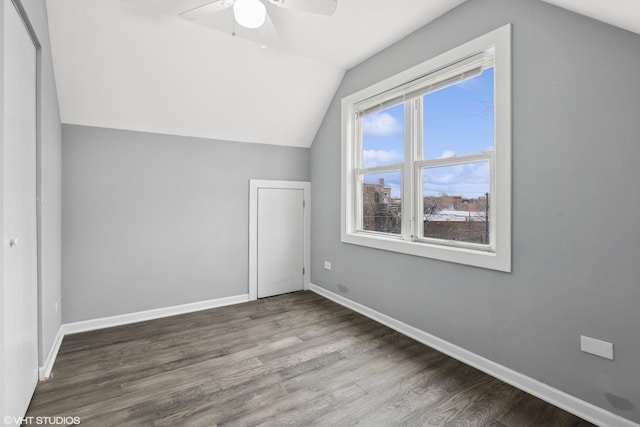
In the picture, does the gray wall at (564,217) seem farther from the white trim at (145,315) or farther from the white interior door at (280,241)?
the white trim at (145,315)

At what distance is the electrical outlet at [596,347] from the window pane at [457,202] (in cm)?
83

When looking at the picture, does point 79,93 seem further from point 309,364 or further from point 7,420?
point 309,364

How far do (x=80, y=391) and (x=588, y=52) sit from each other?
378 centimetres

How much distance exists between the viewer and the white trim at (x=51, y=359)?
2.13 metres

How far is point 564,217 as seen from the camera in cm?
187

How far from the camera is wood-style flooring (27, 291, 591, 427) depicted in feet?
5.91

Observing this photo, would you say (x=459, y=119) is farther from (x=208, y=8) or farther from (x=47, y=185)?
(x=47, y=185)

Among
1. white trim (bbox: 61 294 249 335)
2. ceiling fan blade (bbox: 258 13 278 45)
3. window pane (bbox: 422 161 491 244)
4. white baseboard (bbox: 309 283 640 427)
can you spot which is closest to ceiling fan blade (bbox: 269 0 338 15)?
ceiling fan blade (bbox: 258 13 278 45)

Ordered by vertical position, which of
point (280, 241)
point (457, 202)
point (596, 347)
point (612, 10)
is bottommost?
point (596, 347)

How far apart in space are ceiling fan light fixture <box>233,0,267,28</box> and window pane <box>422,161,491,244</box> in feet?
6.05

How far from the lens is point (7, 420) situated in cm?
149

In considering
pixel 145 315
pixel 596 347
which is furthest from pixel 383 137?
pixel 145 315

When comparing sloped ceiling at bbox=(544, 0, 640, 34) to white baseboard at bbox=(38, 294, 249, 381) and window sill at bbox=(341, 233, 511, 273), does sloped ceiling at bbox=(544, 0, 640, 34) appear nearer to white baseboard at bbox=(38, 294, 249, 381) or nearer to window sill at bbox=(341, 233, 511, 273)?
window sill at bbox=(341, 233, 511, 273)

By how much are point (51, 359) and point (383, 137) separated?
3.52 meters
